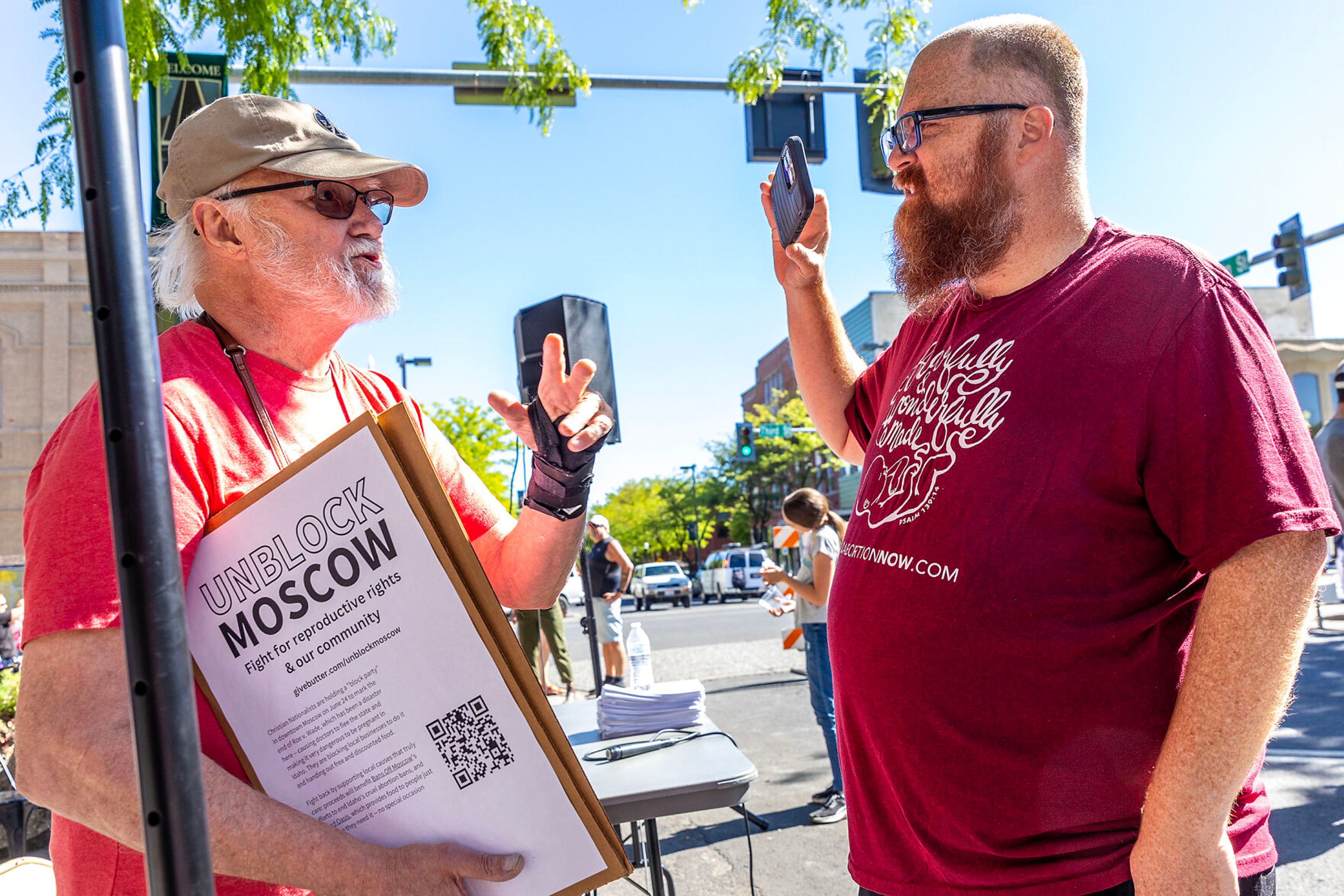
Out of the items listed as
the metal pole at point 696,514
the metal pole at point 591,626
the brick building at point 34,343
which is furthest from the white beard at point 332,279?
the metal pole at point 696,514

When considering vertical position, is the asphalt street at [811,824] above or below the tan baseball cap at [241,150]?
below

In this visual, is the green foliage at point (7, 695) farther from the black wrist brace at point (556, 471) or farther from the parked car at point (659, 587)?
the parked car at point (659, 587)

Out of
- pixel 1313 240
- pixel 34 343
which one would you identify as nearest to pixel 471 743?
pixel 1313 240

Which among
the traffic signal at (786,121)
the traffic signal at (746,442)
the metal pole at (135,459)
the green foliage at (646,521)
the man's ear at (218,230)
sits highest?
the traffic signal at (786,121)

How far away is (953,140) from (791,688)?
8.34m

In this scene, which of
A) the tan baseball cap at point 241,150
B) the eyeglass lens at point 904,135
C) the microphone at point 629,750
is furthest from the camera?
the microphone at point 629,750

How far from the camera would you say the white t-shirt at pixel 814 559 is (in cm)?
606

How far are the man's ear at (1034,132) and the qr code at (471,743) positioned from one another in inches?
53.7

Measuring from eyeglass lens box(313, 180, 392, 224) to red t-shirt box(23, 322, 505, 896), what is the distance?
11.9 inches

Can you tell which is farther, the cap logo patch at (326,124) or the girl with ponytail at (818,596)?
the girl with ponytail at (818,596)

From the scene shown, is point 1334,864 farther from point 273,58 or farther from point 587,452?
point 273,58

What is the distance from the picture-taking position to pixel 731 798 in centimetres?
248

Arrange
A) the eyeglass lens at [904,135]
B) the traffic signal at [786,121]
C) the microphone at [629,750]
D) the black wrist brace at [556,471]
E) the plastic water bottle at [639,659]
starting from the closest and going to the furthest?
the black wrist brace at [556,471], the eyeglass lens at [904,135], the microphone at [629,750], the plastic water bottle at [639,659], the traffic signal at [786,121]

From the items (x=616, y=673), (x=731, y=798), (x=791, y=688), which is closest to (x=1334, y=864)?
(x=731, y=798)
